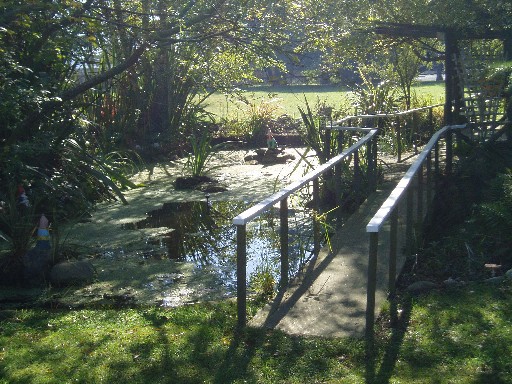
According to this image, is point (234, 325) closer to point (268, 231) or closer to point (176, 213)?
point (268, 231)

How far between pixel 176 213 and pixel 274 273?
3.99m

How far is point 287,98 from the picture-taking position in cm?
3778

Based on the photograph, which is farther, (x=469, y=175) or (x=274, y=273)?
(x=469, y=175)

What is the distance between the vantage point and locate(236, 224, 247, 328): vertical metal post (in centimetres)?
531

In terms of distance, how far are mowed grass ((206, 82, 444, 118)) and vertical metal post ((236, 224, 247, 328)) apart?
10.1m

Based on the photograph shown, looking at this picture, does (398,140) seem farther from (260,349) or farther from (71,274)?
(260,349)

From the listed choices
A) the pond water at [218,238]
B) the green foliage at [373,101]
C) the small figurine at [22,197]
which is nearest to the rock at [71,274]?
the pond water at [218,238]

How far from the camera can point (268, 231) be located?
9.53m

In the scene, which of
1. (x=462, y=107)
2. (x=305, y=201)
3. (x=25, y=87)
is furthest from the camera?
(x=462, y=107)

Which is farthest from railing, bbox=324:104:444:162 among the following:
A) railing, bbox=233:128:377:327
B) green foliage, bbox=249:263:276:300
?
green foliage, bbox=249:263:276:300

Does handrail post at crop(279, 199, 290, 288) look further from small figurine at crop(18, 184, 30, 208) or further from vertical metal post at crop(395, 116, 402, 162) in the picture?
vertical metal post at crop(395, 116, 402, 162)

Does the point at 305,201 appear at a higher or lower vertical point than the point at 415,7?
lower

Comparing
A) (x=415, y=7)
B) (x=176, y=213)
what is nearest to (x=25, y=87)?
(x=176, y=213)

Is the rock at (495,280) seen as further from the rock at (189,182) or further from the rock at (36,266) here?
the rock at (189,182)
